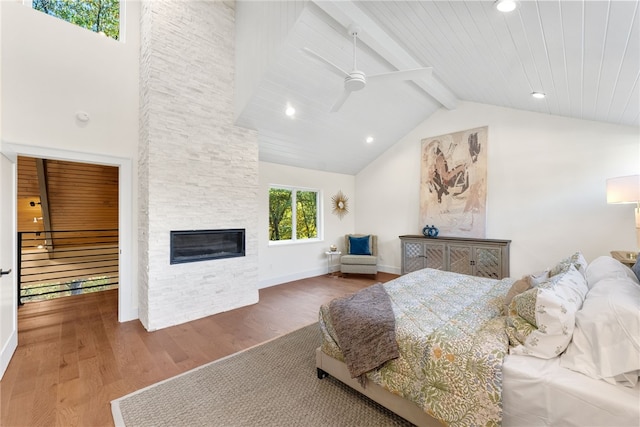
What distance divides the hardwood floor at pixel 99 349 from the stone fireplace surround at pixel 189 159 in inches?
14.8

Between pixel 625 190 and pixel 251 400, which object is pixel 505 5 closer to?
pixel 625 190

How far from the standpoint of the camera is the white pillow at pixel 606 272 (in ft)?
6.36

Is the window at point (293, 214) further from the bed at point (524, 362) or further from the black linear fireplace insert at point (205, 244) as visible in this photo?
the bed at point (524, 362)

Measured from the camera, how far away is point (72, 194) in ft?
18.0

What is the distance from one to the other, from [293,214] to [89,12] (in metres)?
4.42

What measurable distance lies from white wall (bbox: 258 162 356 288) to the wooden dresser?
1.72m

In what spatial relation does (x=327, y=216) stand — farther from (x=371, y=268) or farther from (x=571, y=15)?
Result: (x=571, y=15)

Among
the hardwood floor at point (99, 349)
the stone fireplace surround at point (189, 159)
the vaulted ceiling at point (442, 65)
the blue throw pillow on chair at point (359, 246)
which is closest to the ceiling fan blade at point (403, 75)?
the vaulted ceiling at point (442, 65)

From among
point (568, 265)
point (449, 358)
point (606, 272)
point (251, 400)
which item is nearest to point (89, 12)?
point (251, 400)

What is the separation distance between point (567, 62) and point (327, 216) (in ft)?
15.5

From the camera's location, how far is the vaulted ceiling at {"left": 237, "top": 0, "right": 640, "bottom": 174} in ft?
6.40

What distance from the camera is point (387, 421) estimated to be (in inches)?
70.4

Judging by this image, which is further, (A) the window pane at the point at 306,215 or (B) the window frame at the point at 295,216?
(A) the window pane at the point at 306,215

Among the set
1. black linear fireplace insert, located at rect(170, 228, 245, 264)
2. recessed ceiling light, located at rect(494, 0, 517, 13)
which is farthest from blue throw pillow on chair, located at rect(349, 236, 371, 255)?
recessed ceiling light, located at rect(494, 0, 517, 13)
